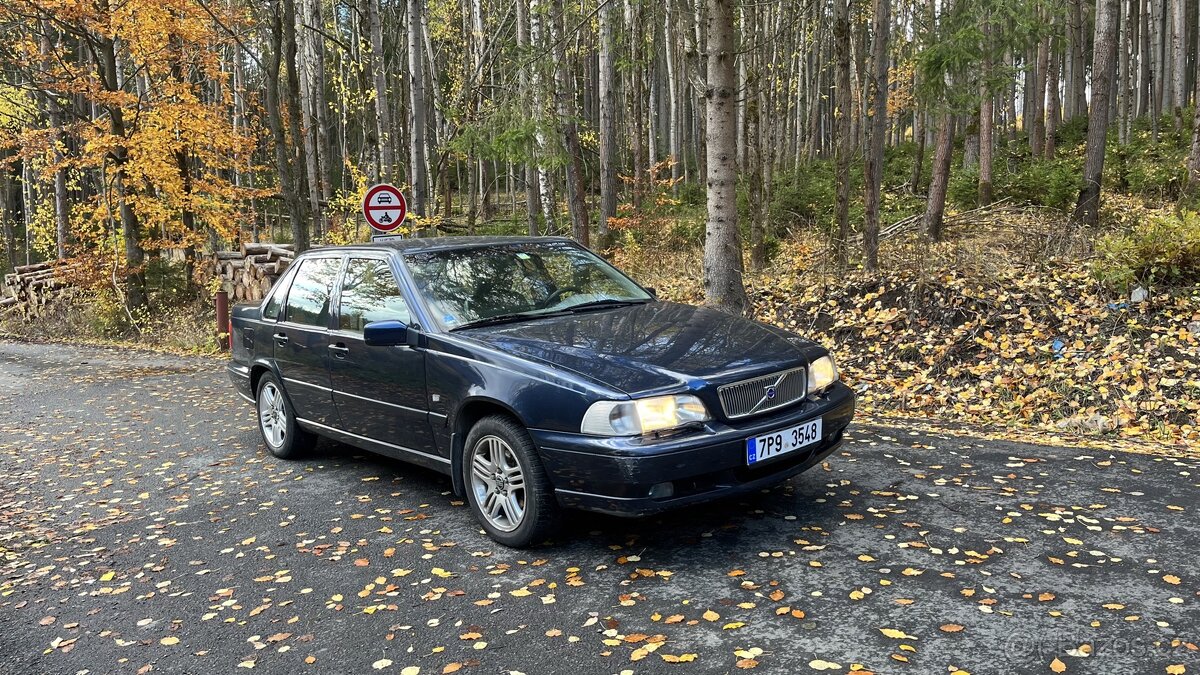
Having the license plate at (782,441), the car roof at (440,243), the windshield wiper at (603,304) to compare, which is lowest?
the license plate at (782,441)

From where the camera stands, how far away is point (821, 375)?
15.4ft

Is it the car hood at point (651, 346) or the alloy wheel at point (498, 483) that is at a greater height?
the car hood at point (651, 346)

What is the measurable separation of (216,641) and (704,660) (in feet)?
6.94

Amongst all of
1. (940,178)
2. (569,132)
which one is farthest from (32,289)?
(940,178)

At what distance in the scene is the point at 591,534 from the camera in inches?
179

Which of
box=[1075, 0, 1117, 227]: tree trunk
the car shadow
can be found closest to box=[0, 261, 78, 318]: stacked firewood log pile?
the car shadow

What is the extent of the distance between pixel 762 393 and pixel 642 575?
1078mm

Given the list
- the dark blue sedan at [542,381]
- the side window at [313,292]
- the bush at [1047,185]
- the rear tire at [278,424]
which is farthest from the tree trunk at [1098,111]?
the rear tire at [278,424]

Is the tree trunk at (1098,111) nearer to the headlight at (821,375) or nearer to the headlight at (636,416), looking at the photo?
the headlight at (821,375)

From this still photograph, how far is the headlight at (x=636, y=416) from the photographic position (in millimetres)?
3875

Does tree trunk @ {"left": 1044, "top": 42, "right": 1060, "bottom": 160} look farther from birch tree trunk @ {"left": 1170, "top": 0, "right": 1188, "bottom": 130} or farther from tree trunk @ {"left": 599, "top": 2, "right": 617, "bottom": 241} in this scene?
tree trunk @ {"left": 599, "top": 2, "right": 617, "bottom": 241}

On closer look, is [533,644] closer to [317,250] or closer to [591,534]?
[591,534]

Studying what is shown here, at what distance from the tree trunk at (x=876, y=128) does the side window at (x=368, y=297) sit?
6686 mm

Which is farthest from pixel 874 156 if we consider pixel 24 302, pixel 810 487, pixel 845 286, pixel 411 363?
pixel 24 302
